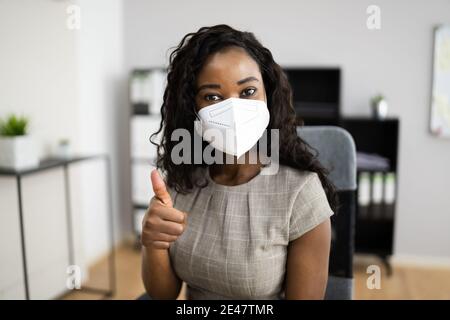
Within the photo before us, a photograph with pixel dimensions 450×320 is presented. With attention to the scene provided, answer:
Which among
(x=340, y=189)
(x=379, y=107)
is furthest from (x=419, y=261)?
(x=340, y=189)

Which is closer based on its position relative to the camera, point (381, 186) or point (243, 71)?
point (243, 71)

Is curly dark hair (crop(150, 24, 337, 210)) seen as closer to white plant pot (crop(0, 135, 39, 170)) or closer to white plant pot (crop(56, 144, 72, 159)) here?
white plant pot (crop(0, 135, 39, 170))

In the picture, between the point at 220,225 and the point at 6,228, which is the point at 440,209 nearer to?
the point at 220,225

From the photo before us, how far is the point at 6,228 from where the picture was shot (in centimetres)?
196

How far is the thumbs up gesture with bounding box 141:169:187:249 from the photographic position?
2.26ft

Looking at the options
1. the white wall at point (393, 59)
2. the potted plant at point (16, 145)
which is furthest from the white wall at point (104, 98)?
the potted plant at point (16, 145)

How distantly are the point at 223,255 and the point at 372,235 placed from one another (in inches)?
90.7

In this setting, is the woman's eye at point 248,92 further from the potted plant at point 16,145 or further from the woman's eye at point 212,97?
the potted plant at point 16,145

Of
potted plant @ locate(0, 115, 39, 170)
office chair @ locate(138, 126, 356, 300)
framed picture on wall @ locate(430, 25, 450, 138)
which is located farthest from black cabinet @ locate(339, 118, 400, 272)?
potted plant @ locate(0, 115, 39, 170)

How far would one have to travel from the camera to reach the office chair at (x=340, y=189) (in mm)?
1029

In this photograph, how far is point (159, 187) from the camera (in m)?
0.64
